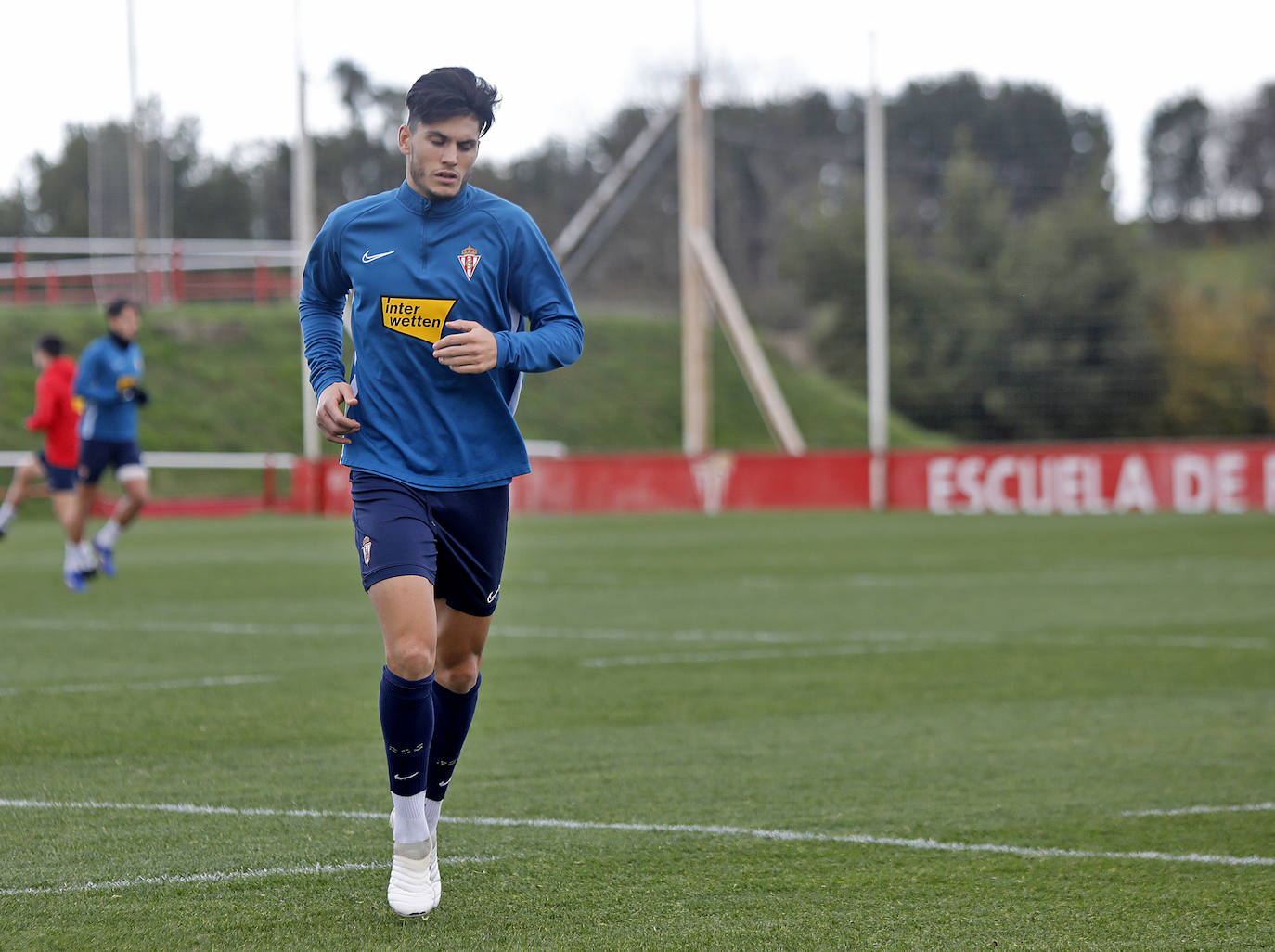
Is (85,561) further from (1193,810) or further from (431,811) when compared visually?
(1193,810)

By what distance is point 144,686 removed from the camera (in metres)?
7.59

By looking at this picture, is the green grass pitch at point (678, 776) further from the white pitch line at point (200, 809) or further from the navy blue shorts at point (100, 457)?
the navy blue shorts at point (100, 457)

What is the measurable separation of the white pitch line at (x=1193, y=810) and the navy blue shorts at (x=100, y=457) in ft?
33.3

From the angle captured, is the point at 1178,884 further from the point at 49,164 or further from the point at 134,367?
the point at 49,164

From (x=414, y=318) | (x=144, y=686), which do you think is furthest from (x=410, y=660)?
(x=144, y=686)

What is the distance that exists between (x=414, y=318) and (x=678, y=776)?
6.82 ft

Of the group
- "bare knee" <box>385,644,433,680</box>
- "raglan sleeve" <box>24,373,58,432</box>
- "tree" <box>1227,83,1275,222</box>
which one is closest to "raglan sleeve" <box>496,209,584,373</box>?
"bare knee" <box>385,644,433,680</box>

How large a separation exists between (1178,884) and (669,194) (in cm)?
3189

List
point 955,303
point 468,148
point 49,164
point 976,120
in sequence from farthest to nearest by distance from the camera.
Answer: point 49,164
point 976,120
point 955,303
point 468,148

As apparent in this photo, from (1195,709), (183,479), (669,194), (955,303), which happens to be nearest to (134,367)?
(1195,709)

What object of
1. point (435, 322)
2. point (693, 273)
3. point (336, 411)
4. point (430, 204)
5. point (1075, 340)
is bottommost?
point (336, 411)

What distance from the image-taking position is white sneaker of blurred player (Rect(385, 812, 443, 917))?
3799 millimetres

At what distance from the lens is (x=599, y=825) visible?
472 centimetres

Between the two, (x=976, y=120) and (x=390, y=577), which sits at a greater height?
(x=976, y=120)
